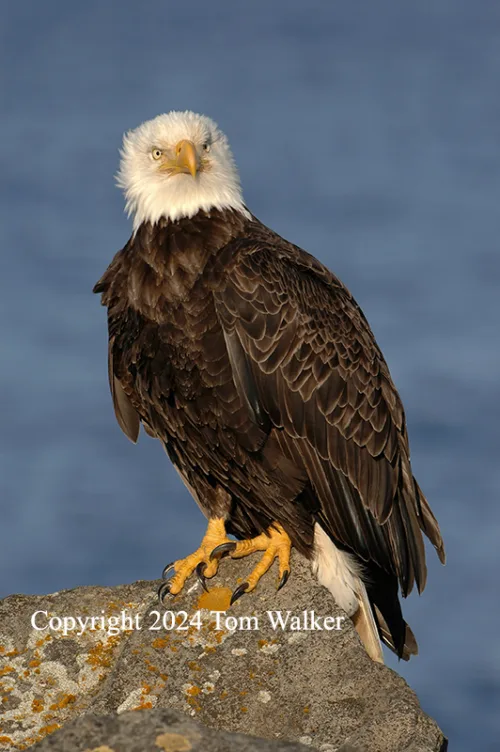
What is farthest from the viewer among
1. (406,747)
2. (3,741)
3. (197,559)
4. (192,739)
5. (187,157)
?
(187,157)

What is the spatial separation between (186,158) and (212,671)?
122 inches

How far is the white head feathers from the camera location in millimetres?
7227

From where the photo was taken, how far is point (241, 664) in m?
5.59

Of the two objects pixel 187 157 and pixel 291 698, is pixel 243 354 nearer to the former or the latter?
pixel 187 157

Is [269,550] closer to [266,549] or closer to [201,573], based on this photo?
[266,549]

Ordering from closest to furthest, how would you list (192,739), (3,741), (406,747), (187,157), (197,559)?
1. (192,739)
2. (406,747)
3. (3,741)
4. (197,559)
5. (187,157)

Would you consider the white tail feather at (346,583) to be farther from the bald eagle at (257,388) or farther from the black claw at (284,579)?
the black claw at (284,579)

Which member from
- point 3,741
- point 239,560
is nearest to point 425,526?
point 239,560

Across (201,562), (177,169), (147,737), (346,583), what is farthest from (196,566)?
(147,737)

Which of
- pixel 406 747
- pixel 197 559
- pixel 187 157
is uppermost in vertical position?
pixel 187 157

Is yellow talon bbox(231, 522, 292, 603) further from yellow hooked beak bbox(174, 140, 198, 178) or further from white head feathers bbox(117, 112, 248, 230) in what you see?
yellow hooked beak bbox(174, 140, 198, 178)

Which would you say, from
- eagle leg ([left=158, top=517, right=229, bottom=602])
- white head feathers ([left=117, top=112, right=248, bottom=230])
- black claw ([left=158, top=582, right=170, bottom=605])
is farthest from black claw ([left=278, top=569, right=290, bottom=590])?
white head feathers ([left=117, top=112, right=248, bottom=230])

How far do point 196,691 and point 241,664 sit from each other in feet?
0.89

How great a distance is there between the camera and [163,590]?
6344 millimetres
